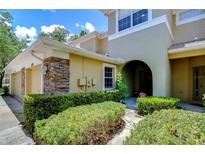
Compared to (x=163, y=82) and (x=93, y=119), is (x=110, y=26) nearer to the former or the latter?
(x=163, y=82)

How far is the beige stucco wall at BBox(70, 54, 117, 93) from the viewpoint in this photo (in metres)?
8.05

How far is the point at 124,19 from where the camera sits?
11906mm

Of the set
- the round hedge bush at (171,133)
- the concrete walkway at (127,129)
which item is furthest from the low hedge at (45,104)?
the round hedge bush at (171,133)

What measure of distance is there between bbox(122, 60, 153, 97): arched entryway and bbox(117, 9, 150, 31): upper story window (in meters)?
3.16

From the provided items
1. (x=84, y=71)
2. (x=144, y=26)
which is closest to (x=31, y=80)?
(x=84, y=71)

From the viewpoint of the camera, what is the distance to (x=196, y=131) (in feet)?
11.7

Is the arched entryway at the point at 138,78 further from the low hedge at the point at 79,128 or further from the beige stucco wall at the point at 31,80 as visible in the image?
the low hedge at the point at 79,128

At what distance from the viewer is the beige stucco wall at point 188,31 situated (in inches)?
424

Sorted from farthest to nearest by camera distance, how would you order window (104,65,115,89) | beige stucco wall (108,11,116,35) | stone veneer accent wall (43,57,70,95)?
beige stucco wall (108,11,116,35)
window (104,65,115,89)
stone veneer accent wall (43,57,70,95)

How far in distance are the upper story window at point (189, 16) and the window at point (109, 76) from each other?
584 cm

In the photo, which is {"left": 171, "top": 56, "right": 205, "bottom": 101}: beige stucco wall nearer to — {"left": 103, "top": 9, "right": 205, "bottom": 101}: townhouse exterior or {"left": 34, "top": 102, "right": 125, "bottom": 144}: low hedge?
{"left": 103, "top": 9, "right": 205, "bottom": 101}: townhouse exterior

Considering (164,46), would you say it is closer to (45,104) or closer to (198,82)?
(198,82)

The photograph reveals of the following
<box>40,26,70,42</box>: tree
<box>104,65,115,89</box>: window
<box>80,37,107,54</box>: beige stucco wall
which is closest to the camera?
<box>104,65,115,89</box>: window

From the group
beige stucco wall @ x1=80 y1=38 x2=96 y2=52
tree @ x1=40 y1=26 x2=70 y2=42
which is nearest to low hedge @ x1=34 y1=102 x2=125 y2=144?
beige stucco wall @ x1=80 y1=38 x2=96 y2=52
